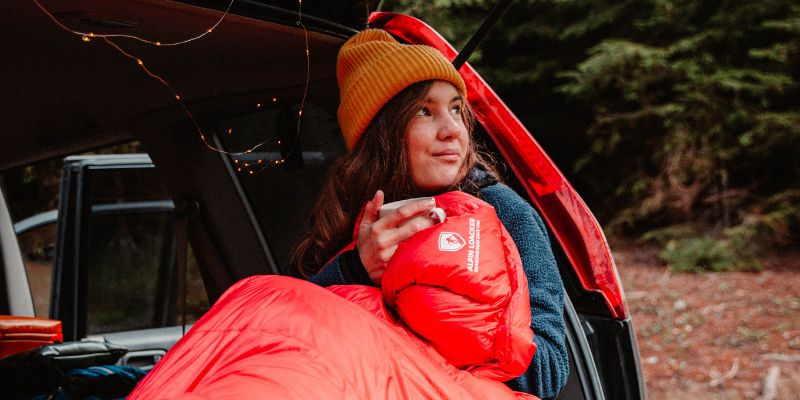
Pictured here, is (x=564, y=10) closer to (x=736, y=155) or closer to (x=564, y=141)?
(x=564, y=141)

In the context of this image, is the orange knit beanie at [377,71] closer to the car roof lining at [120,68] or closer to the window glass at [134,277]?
the car roof lining at [120,68]

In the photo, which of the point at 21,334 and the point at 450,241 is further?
the point at 21,334

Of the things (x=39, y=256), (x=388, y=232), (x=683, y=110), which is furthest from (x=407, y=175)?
(x=683, y=110)

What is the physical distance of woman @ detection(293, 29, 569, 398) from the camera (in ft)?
5.22

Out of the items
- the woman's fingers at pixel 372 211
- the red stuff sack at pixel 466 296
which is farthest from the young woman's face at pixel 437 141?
the red stuff sack at pixel 466 296

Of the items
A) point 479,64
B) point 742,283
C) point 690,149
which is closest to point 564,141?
point 479,64

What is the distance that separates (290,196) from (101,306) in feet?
4.56

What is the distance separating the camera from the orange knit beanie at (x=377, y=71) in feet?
5.99

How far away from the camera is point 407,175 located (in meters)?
1.86

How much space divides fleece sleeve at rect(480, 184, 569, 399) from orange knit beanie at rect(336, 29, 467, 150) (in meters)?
0.45

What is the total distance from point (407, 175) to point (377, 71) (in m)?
0.32

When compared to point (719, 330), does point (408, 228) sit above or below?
above

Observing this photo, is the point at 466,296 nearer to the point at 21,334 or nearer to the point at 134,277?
the point at 21,334

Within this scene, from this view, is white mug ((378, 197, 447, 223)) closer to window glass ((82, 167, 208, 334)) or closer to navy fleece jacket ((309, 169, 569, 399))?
navy fleece jacket ((309, 169, 569, 399))
